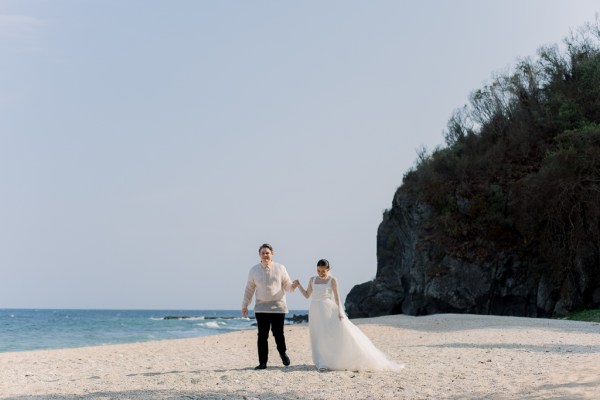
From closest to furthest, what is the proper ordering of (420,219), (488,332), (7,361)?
(7,361)
(488,332)
(420,219)

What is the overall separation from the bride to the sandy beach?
0.80 ft

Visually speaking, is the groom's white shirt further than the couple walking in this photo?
Yes

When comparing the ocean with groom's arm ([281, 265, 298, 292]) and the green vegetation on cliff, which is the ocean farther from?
groom's arm ([281, 265, 298, 292])

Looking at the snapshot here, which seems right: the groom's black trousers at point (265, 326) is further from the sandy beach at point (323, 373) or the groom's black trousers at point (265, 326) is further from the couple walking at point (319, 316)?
the sandy beach at point (323, 373)

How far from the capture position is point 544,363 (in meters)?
10.9

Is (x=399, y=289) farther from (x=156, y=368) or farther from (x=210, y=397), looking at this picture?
(x=210, y=397)

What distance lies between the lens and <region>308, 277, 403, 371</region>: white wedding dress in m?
10.4

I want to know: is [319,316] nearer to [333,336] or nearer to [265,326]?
[333,336]

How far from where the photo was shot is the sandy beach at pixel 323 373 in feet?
28.3

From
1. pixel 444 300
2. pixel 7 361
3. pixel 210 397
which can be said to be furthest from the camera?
pixel 444 300

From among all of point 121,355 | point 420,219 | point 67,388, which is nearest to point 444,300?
point 420,219

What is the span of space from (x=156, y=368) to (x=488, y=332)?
28.7ft

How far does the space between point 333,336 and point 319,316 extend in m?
0.37

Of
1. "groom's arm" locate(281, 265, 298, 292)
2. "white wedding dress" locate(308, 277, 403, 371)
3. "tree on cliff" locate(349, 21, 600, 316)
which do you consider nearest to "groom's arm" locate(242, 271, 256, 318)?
"groom's arm" locate(281, 265, 298, 292)
